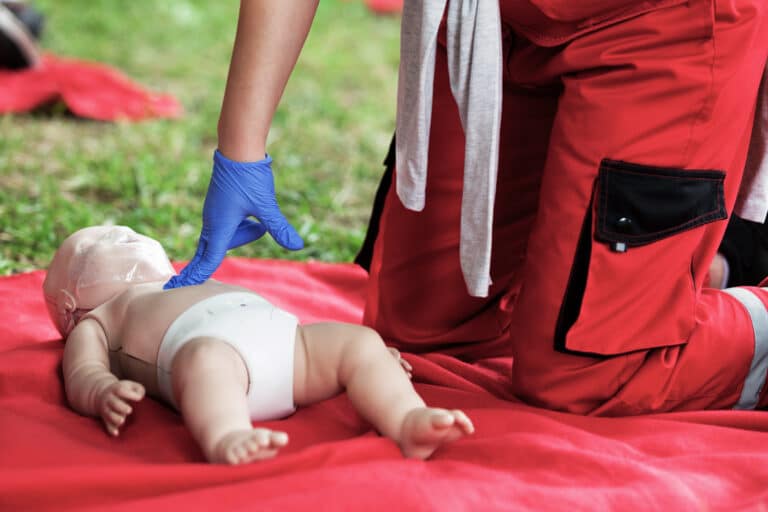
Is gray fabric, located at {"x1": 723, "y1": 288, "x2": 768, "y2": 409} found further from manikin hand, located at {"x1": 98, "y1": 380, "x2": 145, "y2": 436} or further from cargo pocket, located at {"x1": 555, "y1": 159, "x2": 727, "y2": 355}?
manikin hand, located at {"x1": 98, "y1": 380, "x2": 145, "y2": 436}

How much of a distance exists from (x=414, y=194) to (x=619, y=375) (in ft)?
1.47

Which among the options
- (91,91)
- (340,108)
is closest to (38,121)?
(91,91)

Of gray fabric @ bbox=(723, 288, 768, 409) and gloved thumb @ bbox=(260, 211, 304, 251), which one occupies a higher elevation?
gloved thumb @ bbox=(260, 211, 304, 251)

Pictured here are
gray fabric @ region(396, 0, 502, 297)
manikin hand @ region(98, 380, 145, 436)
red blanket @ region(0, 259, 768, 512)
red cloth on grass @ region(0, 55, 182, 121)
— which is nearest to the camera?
red blanket @ region(0, 259, 768, 512)

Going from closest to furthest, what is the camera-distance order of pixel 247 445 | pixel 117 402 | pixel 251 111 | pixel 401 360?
pixel 247 445
pixel 117 402
pixel 251 111
pixel 401 360

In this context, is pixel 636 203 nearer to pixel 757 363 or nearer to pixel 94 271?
pixel 757 363

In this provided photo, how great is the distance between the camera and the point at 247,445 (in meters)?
1.27

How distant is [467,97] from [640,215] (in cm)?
32

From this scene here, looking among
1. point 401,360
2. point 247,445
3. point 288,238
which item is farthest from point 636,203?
point 247,445

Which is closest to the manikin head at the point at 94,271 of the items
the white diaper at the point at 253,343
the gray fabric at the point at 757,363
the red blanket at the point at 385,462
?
the red blanket at the point at 385,462

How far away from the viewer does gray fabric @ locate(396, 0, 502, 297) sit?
1.52 metres

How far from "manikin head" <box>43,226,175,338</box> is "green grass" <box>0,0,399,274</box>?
0.64 m

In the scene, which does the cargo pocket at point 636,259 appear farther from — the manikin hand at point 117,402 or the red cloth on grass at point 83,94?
the red cloth on grass at point 83,94

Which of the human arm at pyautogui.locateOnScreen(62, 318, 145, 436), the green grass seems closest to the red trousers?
the human arm at pyautogui.locateOnScreen(62, 318, 145, 436)
